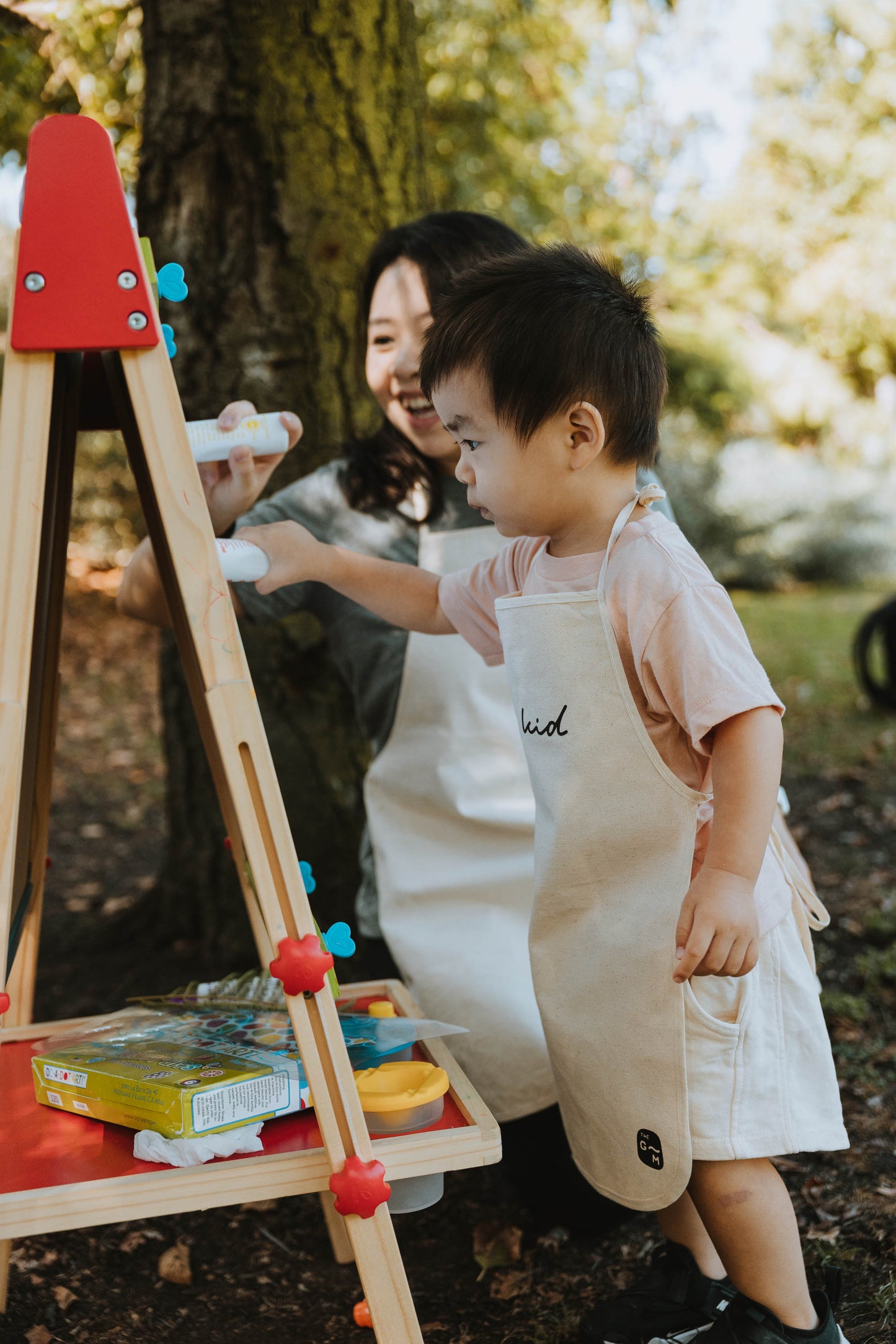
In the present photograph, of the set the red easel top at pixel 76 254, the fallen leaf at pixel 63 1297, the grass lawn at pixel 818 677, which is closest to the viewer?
the red easel top at pixel 76 254

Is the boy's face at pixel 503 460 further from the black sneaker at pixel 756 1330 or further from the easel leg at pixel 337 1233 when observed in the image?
the easel leg at pixel 337 1233

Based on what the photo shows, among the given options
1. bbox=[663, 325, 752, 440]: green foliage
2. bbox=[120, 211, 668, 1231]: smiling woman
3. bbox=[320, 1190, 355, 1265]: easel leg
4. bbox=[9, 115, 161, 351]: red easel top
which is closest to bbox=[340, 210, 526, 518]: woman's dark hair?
bbox=[120, 211, 668, 1231]: smiling woman

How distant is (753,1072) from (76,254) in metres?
1.32

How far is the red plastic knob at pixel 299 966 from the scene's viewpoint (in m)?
1.22

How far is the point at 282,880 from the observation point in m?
1.24

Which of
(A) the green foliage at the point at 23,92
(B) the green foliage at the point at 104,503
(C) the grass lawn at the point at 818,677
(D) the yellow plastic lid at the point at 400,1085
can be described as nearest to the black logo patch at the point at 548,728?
(D) the yellow plastic lid at the point at 400,1085

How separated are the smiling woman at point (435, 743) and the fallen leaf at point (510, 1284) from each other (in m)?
0.13

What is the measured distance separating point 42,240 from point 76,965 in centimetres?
255

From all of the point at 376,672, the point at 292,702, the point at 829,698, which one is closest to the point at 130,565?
the point at 376,672

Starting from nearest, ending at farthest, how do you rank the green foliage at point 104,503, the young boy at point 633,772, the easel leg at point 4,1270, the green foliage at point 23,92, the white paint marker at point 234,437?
the young boy at point 633,772
the white paint marker at point 234,437
the easel leg at point 4,1270
the green foliage at point 23,92
the green foliage at point 104,503

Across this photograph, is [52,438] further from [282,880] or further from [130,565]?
[282,880]

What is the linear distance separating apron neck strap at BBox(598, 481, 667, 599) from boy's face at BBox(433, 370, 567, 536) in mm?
89

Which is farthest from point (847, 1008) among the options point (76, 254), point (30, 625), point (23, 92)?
point (23, 92)

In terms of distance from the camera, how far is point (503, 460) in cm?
147
